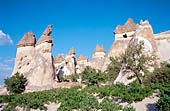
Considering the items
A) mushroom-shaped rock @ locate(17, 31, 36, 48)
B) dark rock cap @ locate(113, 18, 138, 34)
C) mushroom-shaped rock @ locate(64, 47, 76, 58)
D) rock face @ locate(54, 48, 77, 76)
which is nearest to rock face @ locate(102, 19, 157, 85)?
dark rock cap @ locate(113, 18, 138, 34)

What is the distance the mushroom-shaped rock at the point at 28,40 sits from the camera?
18.8 meters

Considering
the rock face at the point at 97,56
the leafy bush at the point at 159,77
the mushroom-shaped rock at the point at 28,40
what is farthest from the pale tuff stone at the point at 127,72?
the rock face at the point at 97,56

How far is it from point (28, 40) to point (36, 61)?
3369mm

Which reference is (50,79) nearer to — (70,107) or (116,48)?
(116,48)

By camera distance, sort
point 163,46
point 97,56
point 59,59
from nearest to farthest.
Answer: point 163,46
point 97,56
point 59,59

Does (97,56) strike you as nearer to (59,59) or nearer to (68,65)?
(68,65)

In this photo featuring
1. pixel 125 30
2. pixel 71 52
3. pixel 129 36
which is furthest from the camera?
pixel 71 52

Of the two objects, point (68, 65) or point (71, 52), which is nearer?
point (68, 65)

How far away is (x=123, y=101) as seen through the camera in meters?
6.20

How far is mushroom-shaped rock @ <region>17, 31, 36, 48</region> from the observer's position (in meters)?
18.8

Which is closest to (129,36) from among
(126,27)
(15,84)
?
(126,27)

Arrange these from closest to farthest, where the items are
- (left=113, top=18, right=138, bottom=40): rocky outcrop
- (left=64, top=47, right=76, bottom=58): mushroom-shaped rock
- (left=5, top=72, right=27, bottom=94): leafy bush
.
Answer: (left=5, top=72, right=27, bottom=94): leafy bush, (left=113, top=18, right=138, bottom=40): rocky outcrop, (left=64, top=47, right=76, bottom=58): mushroom-shaped rock

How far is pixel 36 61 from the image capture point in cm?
1753

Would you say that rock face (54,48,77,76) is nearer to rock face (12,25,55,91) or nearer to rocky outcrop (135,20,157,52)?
rock face (12,25,55,91)
